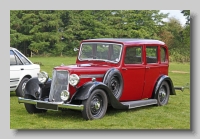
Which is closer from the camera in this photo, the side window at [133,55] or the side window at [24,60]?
the side window at [133,55]

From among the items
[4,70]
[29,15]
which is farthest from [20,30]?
[4,70]

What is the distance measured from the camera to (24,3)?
28.2 ft

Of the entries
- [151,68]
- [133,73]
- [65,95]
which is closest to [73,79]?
[65,95]

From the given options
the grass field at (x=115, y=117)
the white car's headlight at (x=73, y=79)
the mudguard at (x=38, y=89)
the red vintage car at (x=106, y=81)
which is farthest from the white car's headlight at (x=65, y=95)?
the mudguard at (x=38, y=89)

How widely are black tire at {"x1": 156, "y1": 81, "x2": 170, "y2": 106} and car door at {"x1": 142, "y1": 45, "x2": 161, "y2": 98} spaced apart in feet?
0.94

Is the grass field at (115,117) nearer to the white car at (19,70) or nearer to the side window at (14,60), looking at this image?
the white car at (19,70)

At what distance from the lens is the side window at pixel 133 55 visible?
950cm

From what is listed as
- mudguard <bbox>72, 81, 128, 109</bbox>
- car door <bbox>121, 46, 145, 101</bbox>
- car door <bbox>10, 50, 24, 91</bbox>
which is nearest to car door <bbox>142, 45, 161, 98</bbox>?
car door <bbox>121, 46, 145, 101</bbox>

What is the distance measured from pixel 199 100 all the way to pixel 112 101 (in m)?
1.69

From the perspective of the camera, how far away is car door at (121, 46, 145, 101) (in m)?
9.43

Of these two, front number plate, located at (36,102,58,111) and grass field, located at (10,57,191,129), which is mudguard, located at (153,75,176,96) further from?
front number plate, located at (36,102,58,111)

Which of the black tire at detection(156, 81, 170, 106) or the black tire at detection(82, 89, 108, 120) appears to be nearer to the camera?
the black tire at detection(82, 89, 108, 120)

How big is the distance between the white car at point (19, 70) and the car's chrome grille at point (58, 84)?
6.55ft

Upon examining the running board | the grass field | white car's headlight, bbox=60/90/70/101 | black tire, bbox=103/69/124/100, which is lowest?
the grass field
